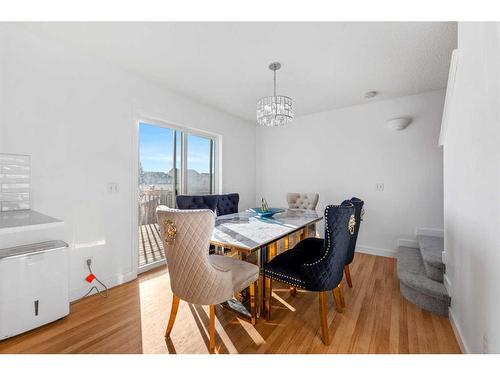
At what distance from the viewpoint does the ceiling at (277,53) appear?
1.70m

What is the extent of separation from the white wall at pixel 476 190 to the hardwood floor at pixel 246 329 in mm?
323

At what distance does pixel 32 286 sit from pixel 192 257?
1.30 meters

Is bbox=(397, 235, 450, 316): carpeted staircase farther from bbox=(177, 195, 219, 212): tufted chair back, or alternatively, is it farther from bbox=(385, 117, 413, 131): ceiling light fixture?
bbox=(177, 195, 219, 212): tufted chair back

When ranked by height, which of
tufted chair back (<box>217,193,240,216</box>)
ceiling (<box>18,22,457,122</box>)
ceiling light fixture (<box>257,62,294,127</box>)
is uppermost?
ceiling (<box>18,22,457,122</box>)

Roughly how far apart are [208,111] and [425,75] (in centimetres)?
292

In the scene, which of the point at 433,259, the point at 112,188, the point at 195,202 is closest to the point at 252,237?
the point at 195,202

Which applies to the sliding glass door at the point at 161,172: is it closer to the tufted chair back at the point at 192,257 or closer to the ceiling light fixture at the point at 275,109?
the ceiling light fixture at the point at 275,109

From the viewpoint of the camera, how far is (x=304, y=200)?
3234 millimetres

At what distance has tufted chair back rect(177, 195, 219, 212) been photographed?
2.46 metres

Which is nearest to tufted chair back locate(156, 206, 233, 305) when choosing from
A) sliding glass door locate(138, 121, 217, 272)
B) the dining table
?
the dining table

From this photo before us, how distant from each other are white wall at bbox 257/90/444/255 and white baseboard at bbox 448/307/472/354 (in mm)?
1616

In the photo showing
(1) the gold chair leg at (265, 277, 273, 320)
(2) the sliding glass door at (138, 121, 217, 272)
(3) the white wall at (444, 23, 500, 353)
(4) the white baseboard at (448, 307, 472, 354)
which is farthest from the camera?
(2) the sliding glass door at (138, 121, 217, 272)

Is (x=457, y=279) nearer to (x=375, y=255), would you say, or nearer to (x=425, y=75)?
(x=375, y=255)

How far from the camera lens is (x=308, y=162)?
3.89 metres
